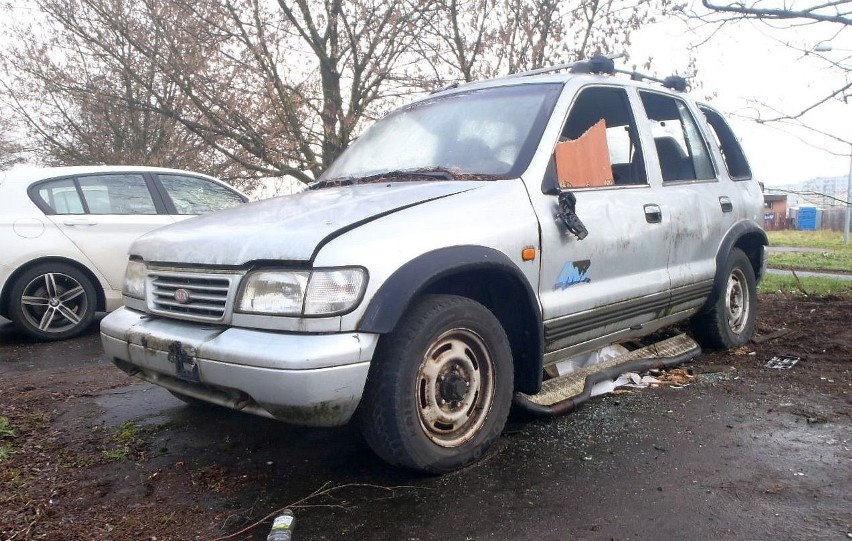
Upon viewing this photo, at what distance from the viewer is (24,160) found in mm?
22016

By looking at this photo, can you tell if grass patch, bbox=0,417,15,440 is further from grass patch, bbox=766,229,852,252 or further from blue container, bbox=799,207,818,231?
blue container, bbox=799,207,818,231

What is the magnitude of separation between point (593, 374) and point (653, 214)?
1.04m

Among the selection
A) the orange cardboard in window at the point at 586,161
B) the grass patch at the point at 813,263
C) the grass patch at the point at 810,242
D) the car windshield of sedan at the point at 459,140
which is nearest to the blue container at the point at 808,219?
the grass patch at the point at 810,242

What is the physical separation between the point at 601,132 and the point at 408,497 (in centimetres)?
240

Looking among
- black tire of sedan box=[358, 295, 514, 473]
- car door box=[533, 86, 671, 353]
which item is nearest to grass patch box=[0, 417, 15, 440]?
black tire of sedan box=[358, 295, 514, 473]

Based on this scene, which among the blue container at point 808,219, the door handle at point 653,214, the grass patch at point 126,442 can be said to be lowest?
the blue container at point 808,219

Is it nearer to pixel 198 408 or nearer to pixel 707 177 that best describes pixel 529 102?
pixel 707 177

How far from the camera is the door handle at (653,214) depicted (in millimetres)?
4055

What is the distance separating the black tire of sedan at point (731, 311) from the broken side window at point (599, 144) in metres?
1.29

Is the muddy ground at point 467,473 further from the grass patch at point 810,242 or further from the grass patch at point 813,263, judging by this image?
the grass patch at point 810,242

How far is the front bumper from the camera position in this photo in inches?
98.7

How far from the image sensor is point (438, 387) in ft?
9.64

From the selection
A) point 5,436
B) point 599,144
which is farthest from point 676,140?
point 5,436

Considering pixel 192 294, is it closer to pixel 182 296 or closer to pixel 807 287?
pixel 182 296
